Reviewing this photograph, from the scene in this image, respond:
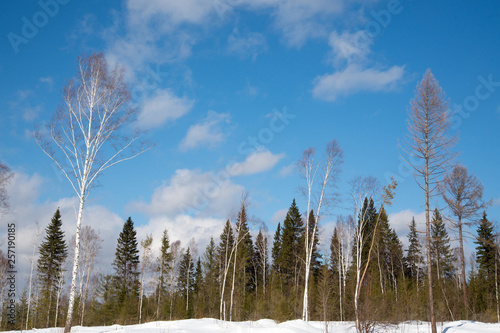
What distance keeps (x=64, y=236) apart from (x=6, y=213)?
15841mm

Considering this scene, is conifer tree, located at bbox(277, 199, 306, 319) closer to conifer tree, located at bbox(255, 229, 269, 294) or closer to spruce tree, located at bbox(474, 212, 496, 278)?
conifer tree, located at bbox(255, 229, 269, 294)

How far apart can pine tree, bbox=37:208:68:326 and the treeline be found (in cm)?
9

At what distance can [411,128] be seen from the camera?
19.0 m

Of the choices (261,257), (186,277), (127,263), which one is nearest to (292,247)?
(261,257)

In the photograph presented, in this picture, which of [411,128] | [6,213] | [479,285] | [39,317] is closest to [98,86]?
[6,213]

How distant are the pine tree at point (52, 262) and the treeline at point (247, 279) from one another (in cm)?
9

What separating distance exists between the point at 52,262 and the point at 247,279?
64.7 feet

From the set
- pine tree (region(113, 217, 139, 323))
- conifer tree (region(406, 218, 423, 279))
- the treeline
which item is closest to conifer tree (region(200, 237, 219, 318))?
the treeline

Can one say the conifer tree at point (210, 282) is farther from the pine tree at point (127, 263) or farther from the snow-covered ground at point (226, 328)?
the snow-covered ground at point (226, 328)

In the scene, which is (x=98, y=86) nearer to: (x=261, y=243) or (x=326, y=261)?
(x=326, y=261)

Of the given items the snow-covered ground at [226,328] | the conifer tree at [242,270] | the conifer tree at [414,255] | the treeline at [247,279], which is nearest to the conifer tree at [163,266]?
the treeline at [247,279]

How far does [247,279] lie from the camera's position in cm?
3753

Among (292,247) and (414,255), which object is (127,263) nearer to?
(292,247)

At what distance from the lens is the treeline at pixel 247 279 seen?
29.8 metres
